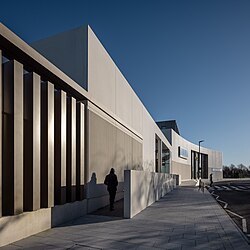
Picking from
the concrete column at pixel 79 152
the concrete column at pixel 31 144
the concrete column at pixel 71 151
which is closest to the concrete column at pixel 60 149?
the concrete column at pixel 71 151

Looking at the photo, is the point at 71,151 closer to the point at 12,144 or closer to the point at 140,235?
the point at 12,144

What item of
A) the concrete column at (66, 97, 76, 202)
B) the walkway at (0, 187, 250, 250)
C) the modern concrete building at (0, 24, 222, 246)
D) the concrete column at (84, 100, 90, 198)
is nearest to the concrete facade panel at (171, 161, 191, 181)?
the modern concrete building at (0, 24, 222, 246)

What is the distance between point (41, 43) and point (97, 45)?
250 cm

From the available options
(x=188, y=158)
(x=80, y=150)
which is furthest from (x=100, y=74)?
(x=188, y=158)

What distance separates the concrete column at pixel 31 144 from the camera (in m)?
7.21

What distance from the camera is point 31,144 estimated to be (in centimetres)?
727

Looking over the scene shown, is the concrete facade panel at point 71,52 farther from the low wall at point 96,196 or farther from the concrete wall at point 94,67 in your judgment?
the low wall at point 96,196

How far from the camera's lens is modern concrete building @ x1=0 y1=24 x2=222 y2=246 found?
657 centimetres

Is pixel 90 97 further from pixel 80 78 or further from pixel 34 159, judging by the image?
pixel 34 159

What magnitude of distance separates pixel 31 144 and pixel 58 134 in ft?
5.01

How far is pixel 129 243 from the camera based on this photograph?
6469mm

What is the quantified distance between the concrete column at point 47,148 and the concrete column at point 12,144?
1.10 m

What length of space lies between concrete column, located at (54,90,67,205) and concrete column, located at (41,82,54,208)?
53cm

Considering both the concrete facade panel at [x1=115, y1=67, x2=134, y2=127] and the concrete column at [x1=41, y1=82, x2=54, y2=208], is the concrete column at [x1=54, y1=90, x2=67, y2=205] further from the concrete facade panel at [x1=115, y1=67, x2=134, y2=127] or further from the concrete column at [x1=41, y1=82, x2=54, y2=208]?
the concrete facade panel at [x1=115, y1=67, x2=134, y2=127]
